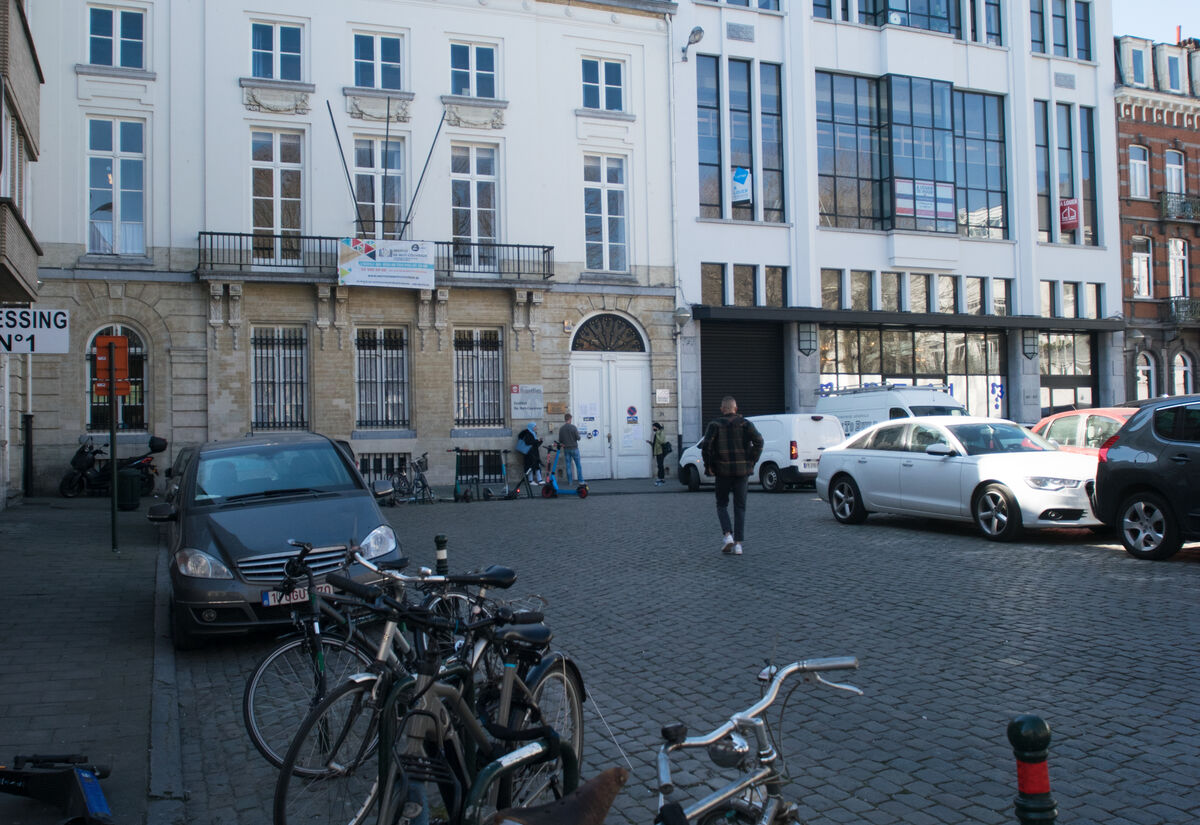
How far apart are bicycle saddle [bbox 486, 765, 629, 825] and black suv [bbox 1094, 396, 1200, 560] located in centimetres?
911

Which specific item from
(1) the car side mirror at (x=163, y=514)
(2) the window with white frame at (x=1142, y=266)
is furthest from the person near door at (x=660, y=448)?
(2) the window with white frame at (x=1142, y=266)

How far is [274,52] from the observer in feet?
80.9

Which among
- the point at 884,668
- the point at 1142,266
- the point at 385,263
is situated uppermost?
the point at 1142,266

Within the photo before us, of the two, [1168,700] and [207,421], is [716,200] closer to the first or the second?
[207,421]

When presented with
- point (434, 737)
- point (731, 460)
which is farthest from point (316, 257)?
point (434, 737)

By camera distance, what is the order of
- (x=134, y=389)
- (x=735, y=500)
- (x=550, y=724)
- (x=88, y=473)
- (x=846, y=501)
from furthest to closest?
(x=134, y=389), (x=88, y=473), (x=846, y=501), (x=735, y=500), (x=550, y=724)

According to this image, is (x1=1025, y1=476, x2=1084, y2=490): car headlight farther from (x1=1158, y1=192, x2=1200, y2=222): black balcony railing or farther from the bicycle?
(x1=1158, y1=192, x2=1200, y2=222): black balcony railing

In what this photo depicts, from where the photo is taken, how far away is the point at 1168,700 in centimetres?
545

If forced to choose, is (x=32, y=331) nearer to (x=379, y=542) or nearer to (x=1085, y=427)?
(x=379, y=542)

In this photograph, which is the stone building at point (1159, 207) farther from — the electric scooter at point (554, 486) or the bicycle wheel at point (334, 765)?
the bicycle wheel at point (334, 765)

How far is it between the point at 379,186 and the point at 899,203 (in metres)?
16.3

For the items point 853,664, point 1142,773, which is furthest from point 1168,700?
point 853,664

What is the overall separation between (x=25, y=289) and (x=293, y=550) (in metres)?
9.33

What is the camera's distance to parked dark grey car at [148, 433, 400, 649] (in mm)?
7219
